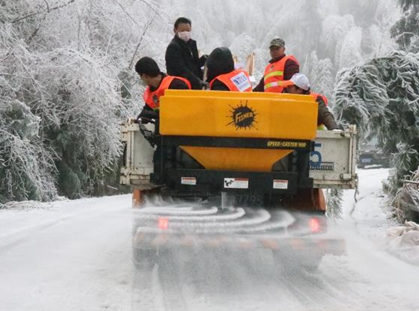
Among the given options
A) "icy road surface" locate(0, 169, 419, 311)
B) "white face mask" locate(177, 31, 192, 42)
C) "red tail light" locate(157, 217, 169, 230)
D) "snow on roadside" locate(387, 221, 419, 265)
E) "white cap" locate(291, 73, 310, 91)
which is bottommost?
"icy road surface" locate(0, 169, 419, 311)

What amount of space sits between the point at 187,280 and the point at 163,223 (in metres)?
0.78

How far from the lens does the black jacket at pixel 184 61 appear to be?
22.9 ft

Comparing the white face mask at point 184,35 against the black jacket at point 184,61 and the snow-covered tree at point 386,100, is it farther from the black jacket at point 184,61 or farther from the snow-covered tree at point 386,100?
the snow-covered tree at point 386,100

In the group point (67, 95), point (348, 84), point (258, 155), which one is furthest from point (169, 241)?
point (67, 95)

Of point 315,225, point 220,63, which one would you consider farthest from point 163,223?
point 220,63

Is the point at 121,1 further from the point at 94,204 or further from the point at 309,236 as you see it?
the point at 309,236

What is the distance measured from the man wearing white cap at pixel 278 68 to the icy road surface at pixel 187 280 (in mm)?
2023

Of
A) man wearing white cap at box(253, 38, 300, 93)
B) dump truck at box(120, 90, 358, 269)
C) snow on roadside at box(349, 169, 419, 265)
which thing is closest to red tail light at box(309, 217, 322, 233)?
dump truck at box(120, 90, 358, 269)

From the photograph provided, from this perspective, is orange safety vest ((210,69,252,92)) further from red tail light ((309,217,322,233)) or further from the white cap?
red tail light ((309,217,322,233))

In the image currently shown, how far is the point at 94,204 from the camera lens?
513 inches

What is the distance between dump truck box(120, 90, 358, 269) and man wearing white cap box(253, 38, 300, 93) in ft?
4.69

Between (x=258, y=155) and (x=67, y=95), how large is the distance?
9.59m

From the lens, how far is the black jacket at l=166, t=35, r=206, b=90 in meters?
6.99

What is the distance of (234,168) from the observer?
19.3ft
